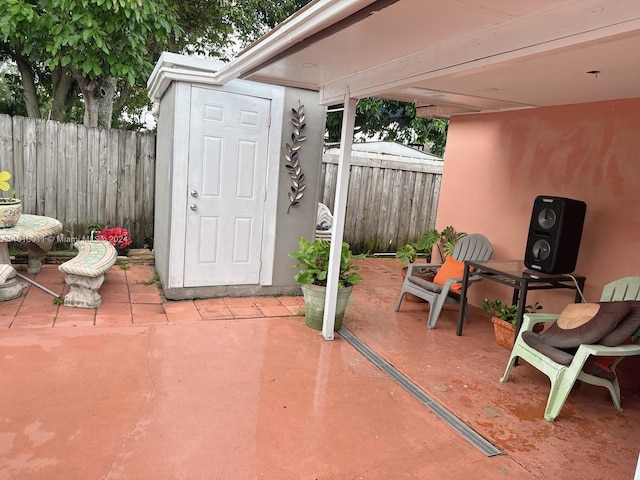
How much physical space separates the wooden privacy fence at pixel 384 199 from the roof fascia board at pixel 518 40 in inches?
161

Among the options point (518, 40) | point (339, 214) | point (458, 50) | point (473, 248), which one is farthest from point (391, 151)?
point (518, 40)

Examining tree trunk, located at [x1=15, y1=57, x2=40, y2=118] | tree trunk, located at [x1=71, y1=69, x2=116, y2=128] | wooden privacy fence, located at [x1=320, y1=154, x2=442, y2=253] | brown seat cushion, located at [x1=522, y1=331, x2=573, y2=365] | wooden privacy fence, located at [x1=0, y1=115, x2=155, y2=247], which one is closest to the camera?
brown seat cushion, located at [x1=522, y1=331, x2=573, y2=365]

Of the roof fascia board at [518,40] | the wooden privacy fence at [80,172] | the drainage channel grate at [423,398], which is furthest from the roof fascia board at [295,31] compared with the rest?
the wooden privacy fence at [80,172]

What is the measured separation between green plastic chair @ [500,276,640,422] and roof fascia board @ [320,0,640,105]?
5.87 feet

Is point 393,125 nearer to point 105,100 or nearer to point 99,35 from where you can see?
point 105,100

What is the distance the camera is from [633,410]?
3045 mm

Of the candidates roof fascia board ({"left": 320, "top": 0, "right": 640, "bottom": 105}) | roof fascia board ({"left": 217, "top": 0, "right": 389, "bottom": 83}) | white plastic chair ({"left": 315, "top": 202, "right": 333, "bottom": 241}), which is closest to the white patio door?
roof fascia board ({"left": 217, "top": 0, "right": 389, "bottom": 83})

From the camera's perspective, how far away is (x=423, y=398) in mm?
2969

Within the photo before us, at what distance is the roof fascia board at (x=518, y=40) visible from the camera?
5.77 ft

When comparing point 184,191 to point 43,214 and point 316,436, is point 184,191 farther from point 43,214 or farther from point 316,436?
point 316,436

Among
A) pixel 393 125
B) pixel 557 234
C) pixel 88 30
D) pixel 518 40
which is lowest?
pixel 557 234

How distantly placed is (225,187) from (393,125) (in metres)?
7.99

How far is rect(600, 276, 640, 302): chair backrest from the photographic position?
124 inches

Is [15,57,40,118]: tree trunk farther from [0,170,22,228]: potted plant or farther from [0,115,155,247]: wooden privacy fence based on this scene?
[0,170,22,228]: potted plant
